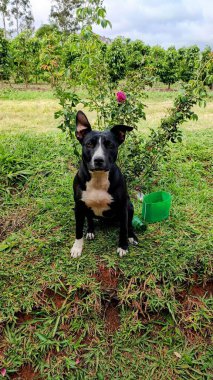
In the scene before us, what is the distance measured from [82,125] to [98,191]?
0.58 metres

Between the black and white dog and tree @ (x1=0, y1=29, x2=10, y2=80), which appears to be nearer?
the black and white dog

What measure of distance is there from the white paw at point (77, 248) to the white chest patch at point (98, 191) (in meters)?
0.50

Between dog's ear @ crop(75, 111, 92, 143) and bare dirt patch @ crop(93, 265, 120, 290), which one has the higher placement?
dog's ear @ crop(75, 111, 92, 143)

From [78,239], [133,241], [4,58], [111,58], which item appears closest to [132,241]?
[133,241]

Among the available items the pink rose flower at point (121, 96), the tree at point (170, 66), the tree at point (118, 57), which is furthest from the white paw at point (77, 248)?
the tree at point (170, 66)

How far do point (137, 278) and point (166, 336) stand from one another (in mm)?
536

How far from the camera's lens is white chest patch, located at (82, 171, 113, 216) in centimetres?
274

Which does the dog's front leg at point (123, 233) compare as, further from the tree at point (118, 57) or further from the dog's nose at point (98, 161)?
the tree at point (118, 57)

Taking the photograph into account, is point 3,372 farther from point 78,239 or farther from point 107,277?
point 78,239

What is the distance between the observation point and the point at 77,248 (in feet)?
10.3

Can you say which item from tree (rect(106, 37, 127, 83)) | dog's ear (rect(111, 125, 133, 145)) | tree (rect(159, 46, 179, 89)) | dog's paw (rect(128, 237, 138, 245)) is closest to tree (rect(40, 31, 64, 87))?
dog's ear (rect(111, 125, 133, 145))

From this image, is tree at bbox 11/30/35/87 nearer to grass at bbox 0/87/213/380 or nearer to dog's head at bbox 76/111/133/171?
grass at bbox 0/87/213/380

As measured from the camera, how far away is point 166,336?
2762 mm

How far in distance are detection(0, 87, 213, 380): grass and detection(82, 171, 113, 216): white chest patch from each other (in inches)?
23.7
